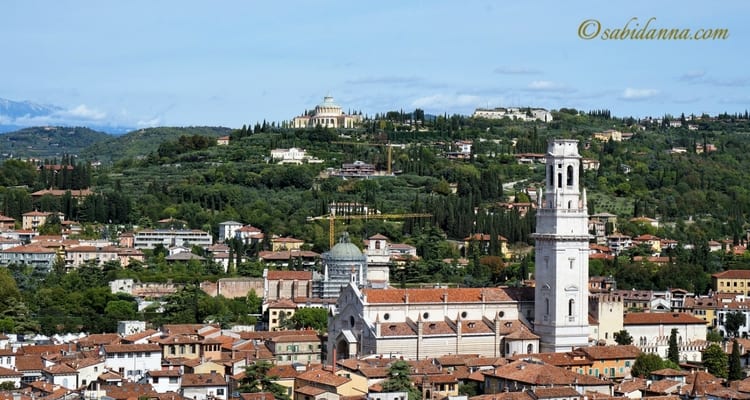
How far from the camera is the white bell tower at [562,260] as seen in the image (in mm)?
50906

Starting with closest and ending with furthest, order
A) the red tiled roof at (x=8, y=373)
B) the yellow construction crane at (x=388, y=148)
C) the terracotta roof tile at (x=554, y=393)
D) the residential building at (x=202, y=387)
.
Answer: the terracotta roof tile at (x=554, y=393)
the residential building at (x=202, y=387)
the red tiled roof at (x=8, y=373)
the yellow construction crane at (x=388, y=148)

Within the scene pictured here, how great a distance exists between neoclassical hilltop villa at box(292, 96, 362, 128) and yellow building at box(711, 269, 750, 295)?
6988 centimetres

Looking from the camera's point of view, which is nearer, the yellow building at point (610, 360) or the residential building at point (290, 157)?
the yellow building at point (610, 360)

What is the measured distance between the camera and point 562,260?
167ft

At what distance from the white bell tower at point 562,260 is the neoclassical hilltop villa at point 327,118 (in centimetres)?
9284

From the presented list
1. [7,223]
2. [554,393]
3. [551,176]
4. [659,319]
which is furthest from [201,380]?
[7,223]

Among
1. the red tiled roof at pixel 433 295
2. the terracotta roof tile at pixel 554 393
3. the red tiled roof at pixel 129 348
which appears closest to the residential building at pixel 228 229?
the red tiled roof at pixel 433 295

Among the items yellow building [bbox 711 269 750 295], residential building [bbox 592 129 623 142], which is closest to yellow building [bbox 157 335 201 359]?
yellow building [bbox 711 269 750 295]

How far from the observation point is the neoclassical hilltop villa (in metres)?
146

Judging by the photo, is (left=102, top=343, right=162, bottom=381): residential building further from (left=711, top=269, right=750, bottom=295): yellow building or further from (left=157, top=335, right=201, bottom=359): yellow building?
(left=711, top=269, right=750, bottom=295): yellow building

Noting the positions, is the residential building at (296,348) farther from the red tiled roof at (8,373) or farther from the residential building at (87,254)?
the residential building at (87,254)

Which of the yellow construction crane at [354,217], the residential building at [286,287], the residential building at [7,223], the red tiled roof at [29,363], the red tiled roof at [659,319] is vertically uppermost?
the yellow construction crane at [354,217]

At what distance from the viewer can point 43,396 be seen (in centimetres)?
4100

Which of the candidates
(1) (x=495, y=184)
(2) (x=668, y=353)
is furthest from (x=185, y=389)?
(1) (x=495, y=184)
